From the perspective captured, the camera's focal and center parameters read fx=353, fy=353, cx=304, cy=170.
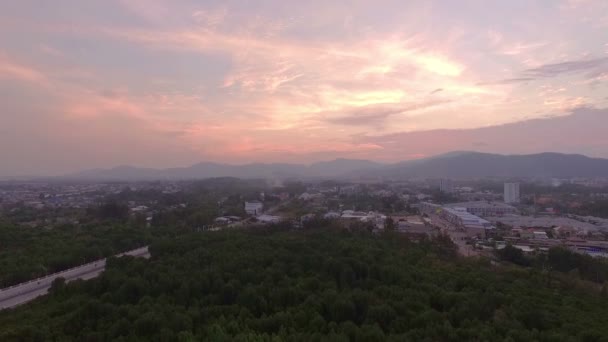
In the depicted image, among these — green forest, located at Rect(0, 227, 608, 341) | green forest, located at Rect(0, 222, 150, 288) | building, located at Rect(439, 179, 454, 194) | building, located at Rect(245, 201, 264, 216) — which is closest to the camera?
green forest, located at Rect(0, 227, 608, 341)

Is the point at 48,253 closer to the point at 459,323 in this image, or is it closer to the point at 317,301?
the point at 317,301

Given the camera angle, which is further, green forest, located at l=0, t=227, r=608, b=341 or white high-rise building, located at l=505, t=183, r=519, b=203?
white high-rise building, located at l=505, t=183, r=519, b=203

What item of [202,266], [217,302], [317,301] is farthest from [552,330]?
[202,266]

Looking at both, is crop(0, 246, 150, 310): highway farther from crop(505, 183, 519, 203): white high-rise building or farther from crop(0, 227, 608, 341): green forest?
crop(505, 183, 519, 203): white high-rise building

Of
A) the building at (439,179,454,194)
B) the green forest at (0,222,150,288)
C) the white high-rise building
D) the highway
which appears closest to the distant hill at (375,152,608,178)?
the building at (439,179,454,194)

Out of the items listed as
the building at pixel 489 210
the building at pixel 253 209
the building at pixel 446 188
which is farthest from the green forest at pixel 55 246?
the building at pixel 446 188

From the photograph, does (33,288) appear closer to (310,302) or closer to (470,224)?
(310,302)

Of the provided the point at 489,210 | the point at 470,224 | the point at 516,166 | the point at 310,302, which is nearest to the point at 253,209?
the point at 470,224
